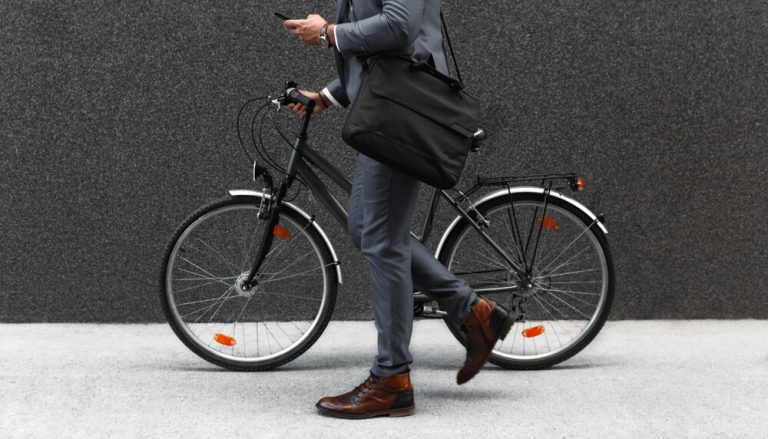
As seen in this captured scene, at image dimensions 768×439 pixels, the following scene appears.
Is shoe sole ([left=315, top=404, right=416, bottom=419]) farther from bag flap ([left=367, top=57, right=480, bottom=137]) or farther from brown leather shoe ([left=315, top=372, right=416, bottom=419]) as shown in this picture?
bag flap ([left=367, top=57, right=480, bottom=137])

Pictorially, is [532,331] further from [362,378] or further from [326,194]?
[326,194]

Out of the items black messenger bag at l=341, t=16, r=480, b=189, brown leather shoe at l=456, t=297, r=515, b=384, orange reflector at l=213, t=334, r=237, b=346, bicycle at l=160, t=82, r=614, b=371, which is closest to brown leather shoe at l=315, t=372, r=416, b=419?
brown leather shoe at l=456, t=297, r=515, b=384

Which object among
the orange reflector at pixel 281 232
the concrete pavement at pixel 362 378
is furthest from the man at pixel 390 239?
the orange reflector at pixel 281 232

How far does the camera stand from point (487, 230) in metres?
3.54

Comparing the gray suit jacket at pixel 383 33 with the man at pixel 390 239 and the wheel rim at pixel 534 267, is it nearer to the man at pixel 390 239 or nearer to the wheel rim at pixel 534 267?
the man at pixel 390 239

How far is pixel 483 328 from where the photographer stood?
3.17m

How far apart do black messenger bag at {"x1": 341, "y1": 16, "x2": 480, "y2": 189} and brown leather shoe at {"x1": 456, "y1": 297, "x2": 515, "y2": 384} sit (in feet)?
1.81

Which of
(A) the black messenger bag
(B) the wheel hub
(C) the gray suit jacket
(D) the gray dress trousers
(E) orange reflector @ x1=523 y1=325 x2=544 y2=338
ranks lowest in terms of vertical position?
(E) orange reflector @ x1=523 y1=325 x2=544 y2=338

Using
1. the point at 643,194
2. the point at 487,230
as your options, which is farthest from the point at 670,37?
→ the point at 487,230

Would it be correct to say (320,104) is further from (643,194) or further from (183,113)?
(643,194)

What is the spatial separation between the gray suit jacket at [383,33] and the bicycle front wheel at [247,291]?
762 mm

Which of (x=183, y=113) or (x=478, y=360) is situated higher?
(x=183, y=113)

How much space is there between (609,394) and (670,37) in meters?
1.91

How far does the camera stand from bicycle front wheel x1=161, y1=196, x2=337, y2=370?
3.51 metres
